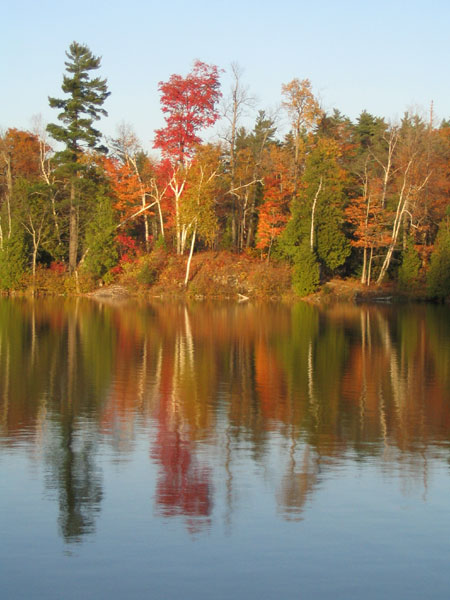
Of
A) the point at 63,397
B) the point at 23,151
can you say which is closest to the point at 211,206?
the point at 23,151

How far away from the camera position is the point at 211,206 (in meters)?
51.7

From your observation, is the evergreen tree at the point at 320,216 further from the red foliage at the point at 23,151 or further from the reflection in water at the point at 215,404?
the red foliage at the point at 23,151

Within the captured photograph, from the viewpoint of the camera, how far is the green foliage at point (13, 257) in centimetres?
5159

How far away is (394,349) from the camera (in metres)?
23.0

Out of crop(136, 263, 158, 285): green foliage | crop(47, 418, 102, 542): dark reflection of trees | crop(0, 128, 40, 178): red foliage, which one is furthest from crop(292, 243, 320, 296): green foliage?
crop(47, 418, 102, 542): dark reflection of trees

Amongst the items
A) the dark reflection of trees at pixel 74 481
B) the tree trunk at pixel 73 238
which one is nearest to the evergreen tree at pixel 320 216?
the tree trunk at pixel 73 238

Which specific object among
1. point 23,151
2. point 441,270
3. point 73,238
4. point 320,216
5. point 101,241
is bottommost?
point 441,270

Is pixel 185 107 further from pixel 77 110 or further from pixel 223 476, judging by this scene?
pixel 223 476

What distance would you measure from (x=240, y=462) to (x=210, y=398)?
4.69 m

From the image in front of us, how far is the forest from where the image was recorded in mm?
49562

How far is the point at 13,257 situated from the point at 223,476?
45.0m

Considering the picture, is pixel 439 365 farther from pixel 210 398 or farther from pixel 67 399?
pixel 67 399

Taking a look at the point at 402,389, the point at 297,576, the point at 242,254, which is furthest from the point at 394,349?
the point at 242,254

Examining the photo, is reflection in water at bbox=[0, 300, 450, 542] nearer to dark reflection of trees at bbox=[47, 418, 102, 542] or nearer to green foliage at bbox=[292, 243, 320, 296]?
dark reflection of trees at bbox=[47, 418, 102, 542]
